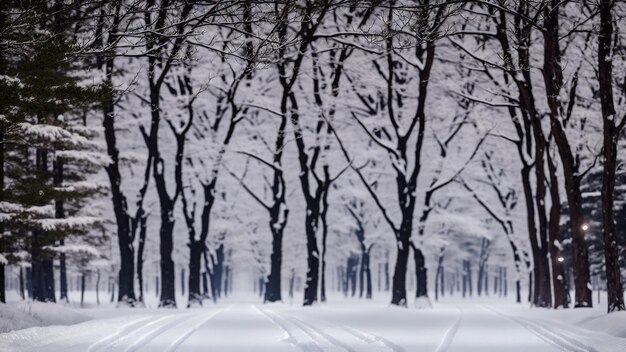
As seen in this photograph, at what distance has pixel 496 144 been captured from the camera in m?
48.9

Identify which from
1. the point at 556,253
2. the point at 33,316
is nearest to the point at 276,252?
the point at 556,253

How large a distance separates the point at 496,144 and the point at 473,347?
35666 millimetres

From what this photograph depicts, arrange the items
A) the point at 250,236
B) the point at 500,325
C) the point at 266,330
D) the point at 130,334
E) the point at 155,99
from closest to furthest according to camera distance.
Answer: the point at 130,334
the point at 266,330
the point at 500,325
the point at 155,99
the point at 250,236

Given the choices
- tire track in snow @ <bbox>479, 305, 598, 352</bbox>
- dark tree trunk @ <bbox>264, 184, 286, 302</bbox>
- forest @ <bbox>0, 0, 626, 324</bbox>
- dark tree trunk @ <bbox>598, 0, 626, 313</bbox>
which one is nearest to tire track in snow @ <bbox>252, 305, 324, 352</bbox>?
tire track in snow @ <bbox>479, 305, 598, 352</bbox>

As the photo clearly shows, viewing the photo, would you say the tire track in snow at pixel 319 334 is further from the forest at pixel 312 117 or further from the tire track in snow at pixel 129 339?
the forest at pixel 312 117

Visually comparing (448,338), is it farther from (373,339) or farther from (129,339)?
(129,339)

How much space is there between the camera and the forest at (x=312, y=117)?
1669cm

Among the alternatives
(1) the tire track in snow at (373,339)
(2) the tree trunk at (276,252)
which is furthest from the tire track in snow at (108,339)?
(2) the tree trunk at (276,252)

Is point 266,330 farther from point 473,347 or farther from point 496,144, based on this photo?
point 496,144

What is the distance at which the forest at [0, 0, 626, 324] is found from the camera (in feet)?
54.7

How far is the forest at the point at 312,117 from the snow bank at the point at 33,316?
227 centimetres

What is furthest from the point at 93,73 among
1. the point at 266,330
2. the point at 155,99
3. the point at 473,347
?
the point at 473,347

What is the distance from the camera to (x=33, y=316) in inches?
774

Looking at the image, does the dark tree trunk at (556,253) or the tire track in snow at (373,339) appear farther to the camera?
the dark tree trunk at (556,253)
